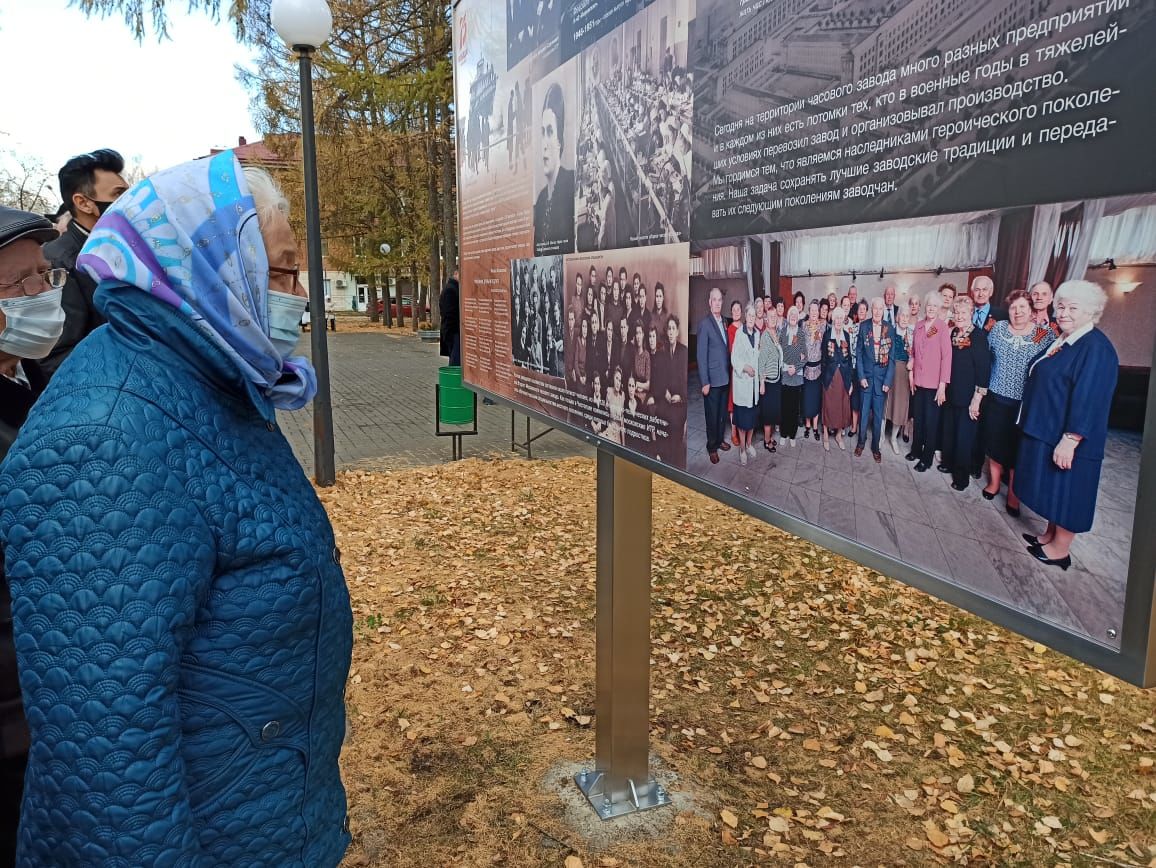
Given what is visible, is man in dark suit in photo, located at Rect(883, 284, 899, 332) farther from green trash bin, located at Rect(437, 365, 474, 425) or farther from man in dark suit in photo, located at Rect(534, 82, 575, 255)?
green trash bin, located at Rect(437, 365, 474, 425)

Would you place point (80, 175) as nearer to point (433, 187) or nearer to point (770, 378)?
point (770, 378)

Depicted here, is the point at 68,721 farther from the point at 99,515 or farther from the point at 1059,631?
the point at 1059,631

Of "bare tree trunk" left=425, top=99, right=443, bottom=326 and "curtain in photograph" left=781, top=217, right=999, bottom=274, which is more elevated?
"bare tree trunk" left=425, top=99, right=443, bottom=326

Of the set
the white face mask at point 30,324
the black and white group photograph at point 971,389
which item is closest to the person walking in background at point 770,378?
the black and white group photograph at point 971,389

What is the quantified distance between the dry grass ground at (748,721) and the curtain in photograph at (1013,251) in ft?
7.26

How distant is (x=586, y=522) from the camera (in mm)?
6266

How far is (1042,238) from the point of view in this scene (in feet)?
3.39

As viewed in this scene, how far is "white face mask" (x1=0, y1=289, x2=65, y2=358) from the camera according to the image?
1.98 metres

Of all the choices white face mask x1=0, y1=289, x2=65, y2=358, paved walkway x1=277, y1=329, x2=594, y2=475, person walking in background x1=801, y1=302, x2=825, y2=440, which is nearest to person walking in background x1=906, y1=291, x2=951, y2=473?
person walking in background x1=801, y1=302, x2=825, y2=440

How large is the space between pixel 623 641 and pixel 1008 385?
187cm

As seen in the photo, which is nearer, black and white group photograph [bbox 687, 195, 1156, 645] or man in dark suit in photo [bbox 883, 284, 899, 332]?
black and white group photograph [bbox 687, 195, 1156, 645]

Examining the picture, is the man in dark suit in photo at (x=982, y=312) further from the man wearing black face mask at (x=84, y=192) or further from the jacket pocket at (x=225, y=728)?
the man wearing black face mask at (x=84, y=192)

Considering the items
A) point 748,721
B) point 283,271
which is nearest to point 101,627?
point 283,271

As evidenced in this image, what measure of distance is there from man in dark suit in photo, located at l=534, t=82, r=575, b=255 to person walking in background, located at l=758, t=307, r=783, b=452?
3.73 feet
